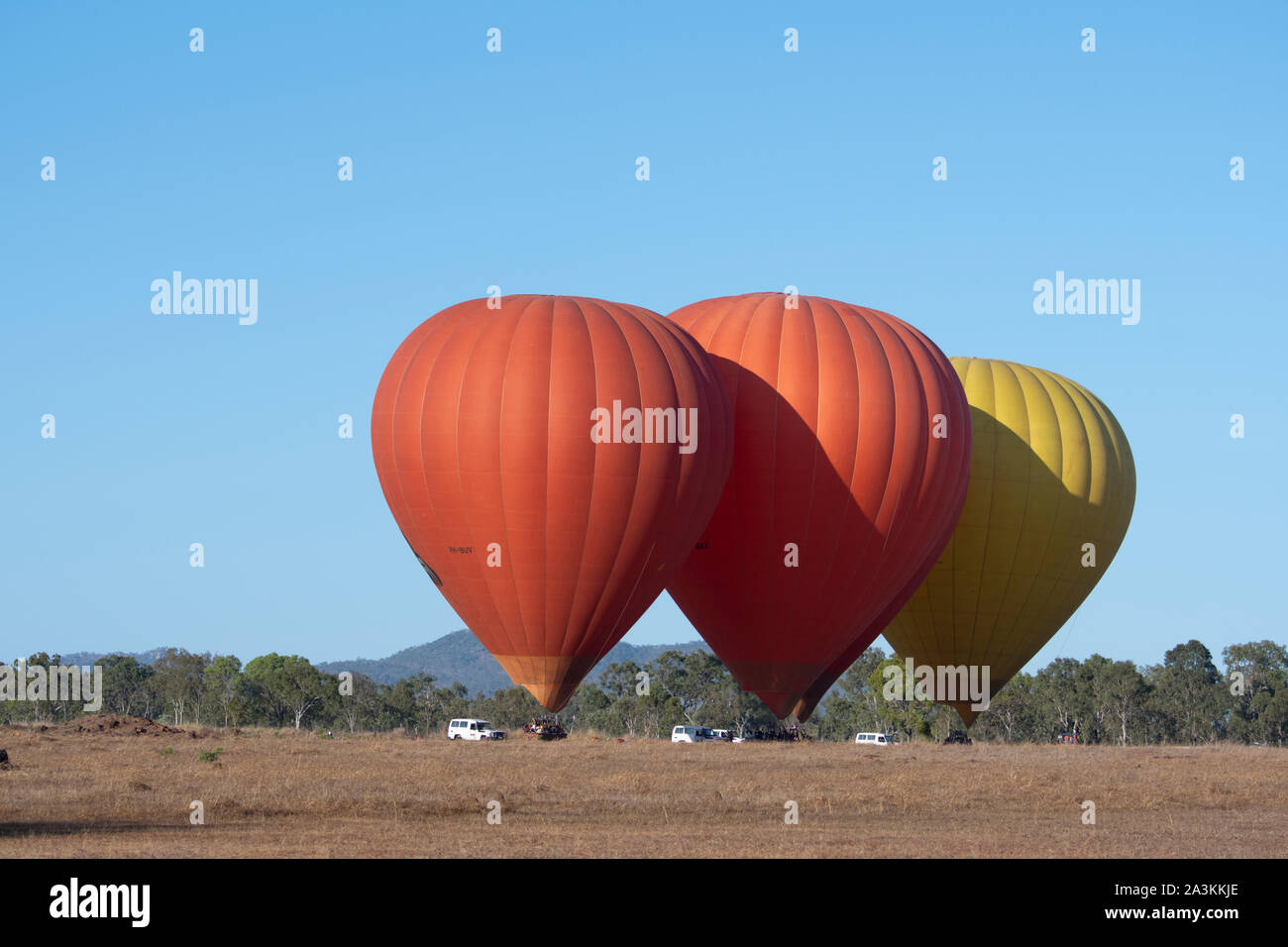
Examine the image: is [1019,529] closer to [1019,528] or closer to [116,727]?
Result: [1019,528]

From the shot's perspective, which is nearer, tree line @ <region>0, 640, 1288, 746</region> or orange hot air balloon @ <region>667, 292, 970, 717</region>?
orange hot air balloon @ <region>667, 292, 970, 717</region>

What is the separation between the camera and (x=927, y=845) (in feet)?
77.9

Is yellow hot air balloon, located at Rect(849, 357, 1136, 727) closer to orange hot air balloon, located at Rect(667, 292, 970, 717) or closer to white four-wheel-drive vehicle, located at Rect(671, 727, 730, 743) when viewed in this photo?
orange hot air balloon, located at Rect(667, 292, 970, 717)

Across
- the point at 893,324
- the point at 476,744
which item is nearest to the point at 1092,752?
the point at 893,324

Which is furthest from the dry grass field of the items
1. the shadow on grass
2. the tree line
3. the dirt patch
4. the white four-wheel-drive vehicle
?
the tree line

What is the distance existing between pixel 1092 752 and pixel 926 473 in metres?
12.6

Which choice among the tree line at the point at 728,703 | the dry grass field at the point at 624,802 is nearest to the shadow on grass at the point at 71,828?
the dry grass field at the point at 624,802

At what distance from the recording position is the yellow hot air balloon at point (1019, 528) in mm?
46906

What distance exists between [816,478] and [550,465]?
7115 millimetres

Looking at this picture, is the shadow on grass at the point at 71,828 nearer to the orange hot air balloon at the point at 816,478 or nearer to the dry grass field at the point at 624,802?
the dry grass field at the point at 624,802

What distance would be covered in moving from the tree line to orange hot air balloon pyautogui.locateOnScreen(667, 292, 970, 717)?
44.0 metres

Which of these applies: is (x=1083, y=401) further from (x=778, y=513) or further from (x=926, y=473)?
(x=778, y=513)

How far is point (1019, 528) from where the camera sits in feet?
154

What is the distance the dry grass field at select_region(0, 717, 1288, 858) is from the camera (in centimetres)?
2328
